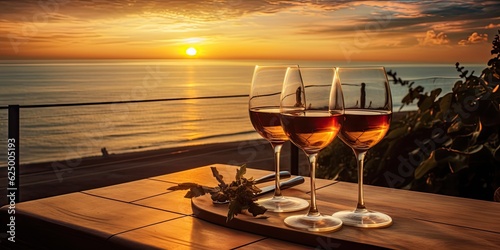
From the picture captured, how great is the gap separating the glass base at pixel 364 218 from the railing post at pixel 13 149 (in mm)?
2172

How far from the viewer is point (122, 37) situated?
954 cm

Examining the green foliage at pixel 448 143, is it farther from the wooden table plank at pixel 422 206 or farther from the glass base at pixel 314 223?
the glass base at pixel 314 223

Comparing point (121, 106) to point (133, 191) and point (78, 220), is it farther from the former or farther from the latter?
point (78, 220)

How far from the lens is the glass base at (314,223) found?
2.98 feet

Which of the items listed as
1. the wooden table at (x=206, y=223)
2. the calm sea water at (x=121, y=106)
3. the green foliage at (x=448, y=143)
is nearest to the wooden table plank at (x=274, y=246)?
the wooden table at (x=206, y=223)

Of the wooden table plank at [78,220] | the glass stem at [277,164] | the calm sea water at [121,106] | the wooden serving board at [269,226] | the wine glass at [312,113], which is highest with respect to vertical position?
the wine glass at [312,113]

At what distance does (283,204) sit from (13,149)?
2.11m

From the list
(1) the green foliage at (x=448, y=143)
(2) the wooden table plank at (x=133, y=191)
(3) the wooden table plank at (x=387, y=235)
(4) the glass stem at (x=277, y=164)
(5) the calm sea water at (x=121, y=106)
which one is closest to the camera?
(3) the wooden table plank at (x=387, y=235)

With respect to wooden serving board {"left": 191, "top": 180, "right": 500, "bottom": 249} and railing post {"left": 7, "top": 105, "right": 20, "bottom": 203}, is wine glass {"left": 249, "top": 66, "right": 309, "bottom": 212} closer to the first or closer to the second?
wooden serving board {"left": 191, "top": 180, "right": 500, "bottom": 249}

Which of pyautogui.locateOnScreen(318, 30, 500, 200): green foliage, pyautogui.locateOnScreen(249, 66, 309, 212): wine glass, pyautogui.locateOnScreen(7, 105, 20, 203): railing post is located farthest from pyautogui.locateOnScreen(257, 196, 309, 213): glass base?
pyautogui.locateOnScreen(7, 105, 20, 203): railing post

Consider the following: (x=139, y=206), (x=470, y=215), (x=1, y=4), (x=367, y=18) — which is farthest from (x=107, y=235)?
(x=1, y=4)

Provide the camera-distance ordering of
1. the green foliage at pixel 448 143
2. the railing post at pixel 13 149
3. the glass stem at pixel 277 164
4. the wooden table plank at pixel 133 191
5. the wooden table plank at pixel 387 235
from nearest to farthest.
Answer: the wooden table plank at pixel 387 235, the glass stem at pixel 277 164, the wooden table plank at pixel 133 191, the green foliage at pixel 448 143, the railing post at pixel 13 149

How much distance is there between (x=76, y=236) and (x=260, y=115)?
40 cm

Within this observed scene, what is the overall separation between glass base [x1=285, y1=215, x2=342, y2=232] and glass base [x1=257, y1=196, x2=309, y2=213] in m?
0.08
